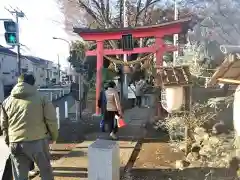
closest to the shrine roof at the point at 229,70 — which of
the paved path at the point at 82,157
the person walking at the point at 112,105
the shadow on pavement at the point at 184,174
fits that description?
the shadow on pavement at the point at 184,174

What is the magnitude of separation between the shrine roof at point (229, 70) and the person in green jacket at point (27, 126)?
8.10ft

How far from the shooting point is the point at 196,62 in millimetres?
8500

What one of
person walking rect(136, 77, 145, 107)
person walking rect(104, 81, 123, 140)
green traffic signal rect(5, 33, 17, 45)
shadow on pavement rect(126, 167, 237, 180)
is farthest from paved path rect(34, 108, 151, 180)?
person walking rect(136, 77, 145, 107)

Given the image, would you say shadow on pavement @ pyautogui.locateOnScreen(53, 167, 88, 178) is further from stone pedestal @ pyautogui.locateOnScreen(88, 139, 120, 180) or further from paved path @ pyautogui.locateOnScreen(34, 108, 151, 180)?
stone pedestal @ pyautogui.locateOnScreen(88, 139, 120, 180)

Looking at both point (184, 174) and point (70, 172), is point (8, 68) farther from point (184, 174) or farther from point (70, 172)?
point (184, 174)

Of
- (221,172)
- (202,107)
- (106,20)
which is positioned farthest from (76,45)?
(221,172)

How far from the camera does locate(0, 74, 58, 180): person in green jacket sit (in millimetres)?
4598

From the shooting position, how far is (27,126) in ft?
15.1

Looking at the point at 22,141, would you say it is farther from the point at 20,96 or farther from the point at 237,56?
the point at 237,56

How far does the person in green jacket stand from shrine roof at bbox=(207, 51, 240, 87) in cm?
247

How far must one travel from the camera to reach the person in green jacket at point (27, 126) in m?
4.60

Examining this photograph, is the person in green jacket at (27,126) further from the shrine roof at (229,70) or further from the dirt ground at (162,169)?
the shrine roof at (229,70)

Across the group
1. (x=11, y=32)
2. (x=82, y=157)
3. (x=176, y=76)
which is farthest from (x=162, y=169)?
(x=11, y=32)

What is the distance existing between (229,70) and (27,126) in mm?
2923
